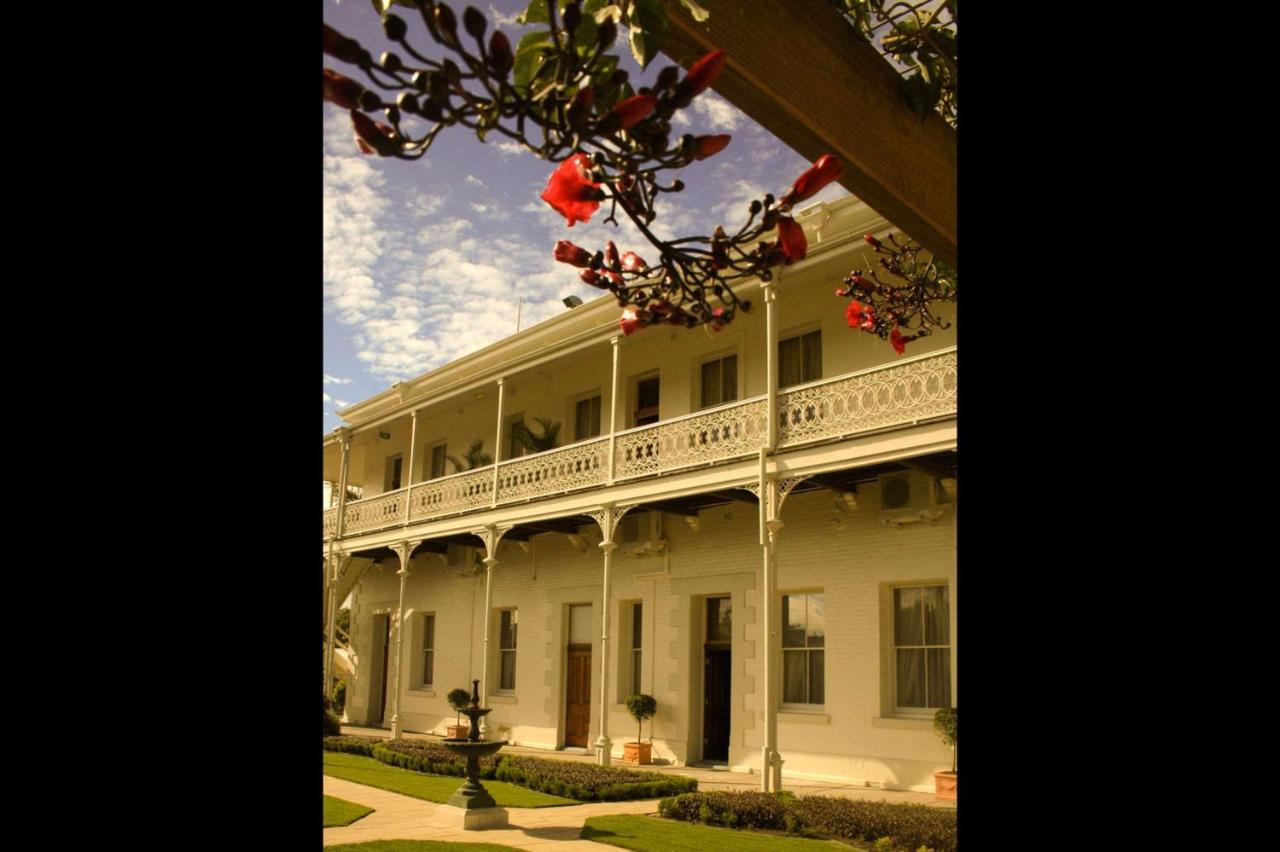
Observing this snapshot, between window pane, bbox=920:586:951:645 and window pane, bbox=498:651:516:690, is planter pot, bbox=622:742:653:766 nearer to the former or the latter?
window pane, bbox=498:651:516:690

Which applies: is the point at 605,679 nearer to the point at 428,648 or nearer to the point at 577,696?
the point at 577,696

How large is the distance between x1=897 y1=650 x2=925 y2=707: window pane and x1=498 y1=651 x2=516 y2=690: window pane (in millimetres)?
8653

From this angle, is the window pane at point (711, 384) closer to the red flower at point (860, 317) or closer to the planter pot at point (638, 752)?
the planter pot at point (638, 752)

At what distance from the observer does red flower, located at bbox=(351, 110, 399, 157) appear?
0.96m

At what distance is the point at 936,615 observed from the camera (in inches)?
498

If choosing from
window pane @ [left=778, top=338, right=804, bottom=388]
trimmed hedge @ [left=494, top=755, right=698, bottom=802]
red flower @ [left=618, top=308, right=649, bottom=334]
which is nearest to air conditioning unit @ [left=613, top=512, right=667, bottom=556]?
window pane @ [left=778, top=338, right=804, bottom=388]

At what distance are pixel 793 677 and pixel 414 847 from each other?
698 centimetres

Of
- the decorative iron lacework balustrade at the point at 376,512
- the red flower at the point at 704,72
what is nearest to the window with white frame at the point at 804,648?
the decorative iron lacework balustrade at the point at 376,512

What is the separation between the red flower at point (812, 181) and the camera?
138cm
